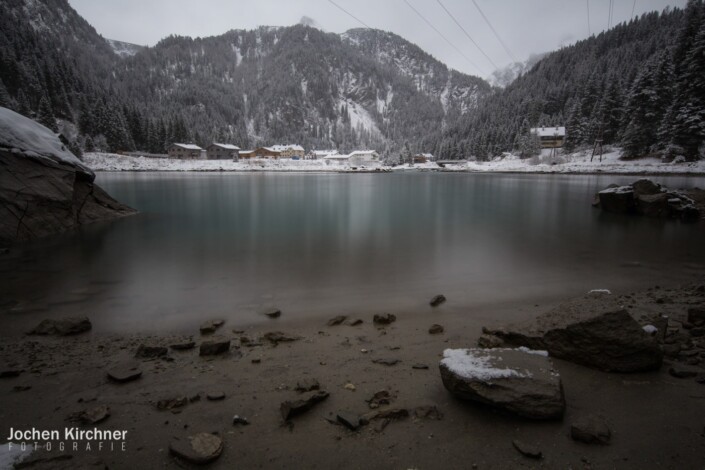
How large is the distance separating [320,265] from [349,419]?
731 cm

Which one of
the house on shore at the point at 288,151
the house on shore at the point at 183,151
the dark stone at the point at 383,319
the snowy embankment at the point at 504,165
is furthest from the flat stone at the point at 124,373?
the house on shore at the point at 288,151

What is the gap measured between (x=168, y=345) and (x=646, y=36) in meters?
206

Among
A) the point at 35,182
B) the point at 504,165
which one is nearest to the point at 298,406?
the point at 35,182

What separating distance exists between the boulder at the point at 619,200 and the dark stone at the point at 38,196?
Result: 30.1 m

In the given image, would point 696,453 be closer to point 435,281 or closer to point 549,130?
point 435,281

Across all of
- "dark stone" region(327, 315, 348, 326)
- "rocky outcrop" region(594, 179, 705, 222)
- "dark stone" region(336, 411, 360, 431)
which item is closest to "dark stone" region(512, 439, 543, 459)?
"dark stone" region(336, 411, 360, 431)

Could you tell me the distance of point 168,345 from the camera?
5383 mm

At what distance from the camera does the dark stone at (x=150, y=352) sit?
4961 mm

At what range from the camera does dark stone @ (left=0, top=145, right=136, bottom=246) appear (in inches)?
493

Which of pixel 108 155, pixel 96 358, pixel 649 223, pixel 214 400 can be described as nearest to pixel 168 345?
pixel 96 358

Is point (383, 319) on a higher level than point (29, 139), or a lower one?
lower

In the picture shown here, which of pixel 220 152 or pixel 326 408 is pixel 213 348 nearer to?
pixel 326 408

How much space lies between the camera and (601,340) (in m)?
4.10

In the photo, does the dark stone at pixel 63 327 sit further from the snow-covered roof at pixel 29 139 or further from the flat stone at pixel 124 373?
the snow-covered roof at pixel 29 139
